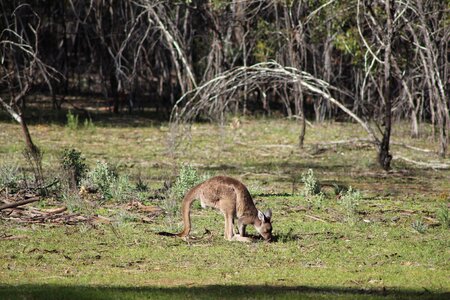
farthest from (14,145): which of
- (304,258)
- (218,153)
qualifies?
(304,258)

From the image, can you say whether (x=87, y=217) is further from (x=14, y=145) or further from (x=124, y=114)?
(x=124, y=114)

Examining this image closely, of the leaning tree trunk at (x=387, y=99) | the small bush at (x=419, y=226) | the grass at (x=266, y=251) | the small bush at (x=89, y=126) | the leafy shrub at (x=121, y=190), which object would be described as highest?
the leaning tree trunk at (x=387, y=99)

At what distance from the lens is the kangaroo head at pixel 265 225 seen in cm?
1149

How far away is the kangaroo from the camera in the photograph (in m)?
11.5

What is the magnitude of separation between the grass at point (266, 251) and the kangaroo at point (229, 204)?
22cm

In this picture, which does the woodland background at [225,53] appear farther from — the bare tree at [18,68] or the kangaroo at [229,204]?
the kangaroo at [229,204]

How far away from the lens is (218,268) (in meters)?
10.3

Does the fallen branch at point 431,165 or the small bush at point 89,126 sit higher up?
the small bush at point 89,126

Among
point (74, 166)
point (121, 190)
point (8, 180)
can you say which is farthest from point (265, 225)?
point (74, 166)

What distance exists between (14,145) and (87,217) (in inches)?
381

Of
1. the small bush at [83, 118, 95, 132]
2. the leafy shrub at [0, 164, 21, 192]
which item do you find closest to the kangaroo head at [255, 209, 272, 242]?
the leafy shrub at [0, 164, 21, 192]

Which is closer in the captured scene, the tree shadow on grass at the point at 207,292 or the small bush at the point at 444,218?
the tree shadow on grass at the point at 207,292

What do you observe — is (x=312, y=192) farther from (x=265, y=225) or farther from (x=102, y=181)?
(x=265, y=225)

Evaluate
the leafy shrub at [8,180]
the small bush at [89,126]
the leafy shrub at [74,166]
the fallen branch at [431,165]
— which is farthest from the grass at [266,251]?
the small bush at [89,126]
